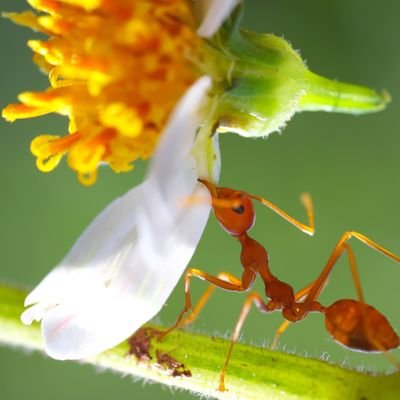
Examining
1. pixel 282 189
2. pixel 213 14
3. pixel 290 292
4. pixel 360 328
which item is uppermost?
pixel 213 14

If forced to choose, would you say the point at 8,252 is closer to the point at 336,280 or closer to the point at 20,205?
the point at 20,205

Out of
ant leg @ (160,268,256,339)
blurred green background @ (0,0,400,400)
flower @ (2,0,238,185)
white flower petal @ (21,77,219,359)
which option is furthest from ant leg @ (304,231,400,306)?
blurred green background @ (0,0,400,400)

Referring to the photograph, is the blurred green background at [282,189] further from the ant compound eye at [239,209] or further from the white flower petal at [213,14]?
the white flower petal at [213,14]

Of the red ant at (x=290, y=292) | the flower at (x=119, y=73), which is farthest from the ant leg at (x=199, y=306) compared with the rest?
the flower at (x=119, y=73)

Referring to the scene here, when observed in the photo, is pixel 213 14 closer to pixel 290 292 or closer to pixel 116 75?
pixel 116 75

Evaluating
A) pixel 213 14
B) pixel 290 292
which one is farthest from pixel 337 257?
pixel 213 14

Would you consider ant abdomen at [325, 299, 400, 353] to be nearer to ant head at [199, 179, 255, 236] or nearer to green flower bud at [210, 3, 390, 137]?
ant head at [199, 179, 255, 236]
